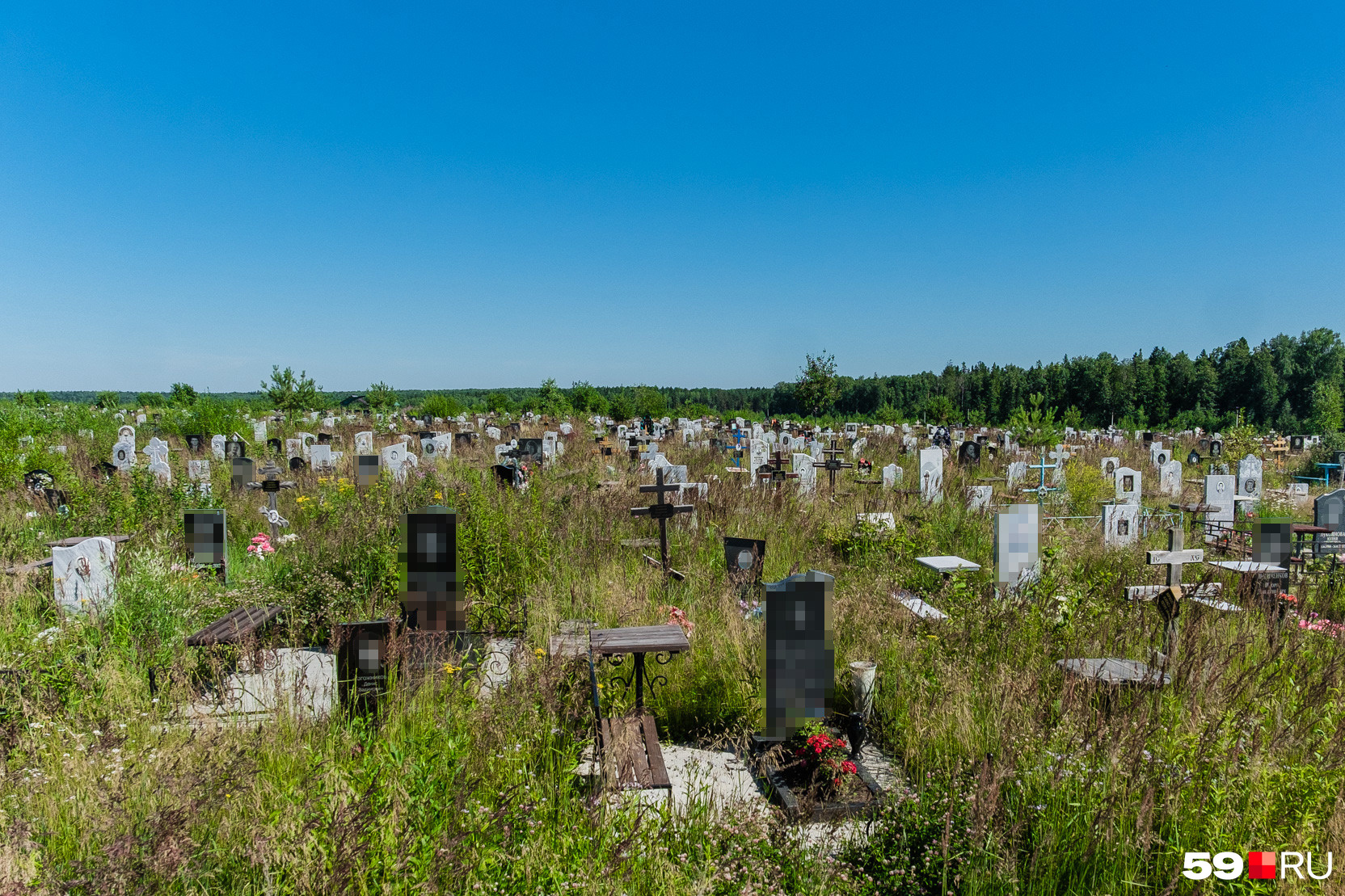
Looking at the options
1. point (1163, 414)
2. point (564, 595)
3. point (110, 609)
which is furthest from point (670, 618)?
point (1163, 414)

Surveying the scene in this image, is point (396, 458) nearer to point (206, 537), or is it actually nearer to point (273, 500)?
point (273, 500)

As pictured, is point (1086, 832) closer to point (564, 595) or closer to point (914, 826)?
point (914, 826)

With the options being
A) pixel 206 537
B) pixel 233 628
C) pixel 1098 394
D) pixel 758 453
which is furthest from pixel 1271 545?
pixel 1098 394

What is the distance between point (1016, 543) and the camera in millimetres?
6523

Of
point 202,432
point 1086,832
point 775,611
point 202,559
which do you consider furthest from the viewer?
point 202,432

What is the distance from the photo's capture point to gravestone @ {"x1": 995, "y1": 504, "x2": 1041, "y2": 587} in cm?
649

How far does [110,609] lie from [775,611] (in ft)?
17.5

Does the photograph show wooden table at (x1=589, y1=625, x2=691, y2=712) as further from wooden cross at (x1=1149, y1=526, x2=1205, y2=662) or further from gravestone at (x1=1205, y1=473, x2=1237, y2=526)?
gravestone at (x1=1205, y1=473, x2=1237, y2=526)

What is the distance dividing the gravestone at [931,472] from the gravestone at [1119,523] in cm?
335

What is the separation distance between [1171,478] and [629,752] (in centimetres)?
1580

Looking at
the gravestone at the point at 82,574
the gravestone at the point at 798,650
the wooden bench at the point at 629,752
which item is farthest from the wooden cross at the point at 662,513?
the gravestone at the point at 82,574

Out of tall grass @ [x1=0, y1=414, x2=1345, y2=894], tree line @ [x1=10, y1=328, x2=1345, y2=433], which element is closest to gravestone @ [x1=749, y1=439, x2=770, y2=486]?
tall grass @ [x1=0, y1=414, x2=1345, y2=894]

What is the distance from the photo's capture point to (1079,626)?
16.8 ft

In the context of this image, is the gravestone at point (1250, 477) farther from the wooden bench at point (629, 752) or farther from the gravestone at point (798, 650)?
the wooden bench at point (629, 752)
